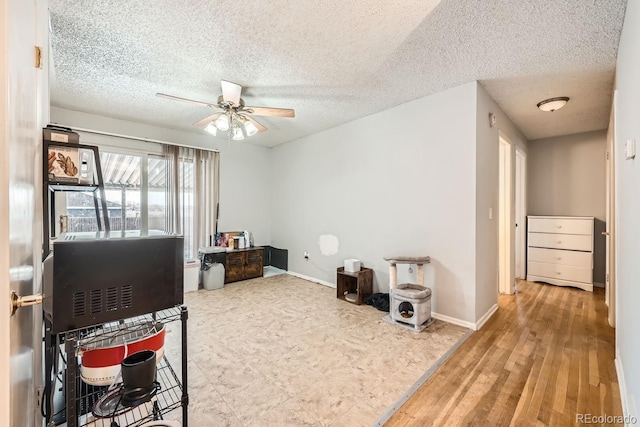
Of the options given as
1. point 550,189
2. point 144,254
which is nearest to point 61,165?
point 144,254

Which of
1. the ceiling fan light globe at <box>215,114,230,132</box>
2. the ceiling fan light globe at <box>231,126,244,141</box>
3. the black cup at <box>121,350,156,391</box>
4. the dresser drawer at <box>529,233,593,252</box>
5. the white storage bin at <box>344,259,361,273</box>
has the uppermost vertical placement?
the ceiling fan light globe at <box>215,114,230,132</box>

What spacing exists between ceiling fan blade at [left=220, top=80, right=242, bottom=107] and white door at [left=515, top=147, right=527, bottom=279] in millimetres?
4585

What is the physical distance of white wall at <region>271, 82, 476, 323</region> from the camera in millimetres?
2887

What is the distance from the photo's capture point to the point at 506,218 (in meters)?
3.93

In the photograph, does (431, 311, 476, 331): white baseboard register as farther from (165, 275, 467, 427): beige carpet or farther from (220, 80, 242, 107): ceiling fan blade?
(220, 80, 242, 107): ceiling fan blade

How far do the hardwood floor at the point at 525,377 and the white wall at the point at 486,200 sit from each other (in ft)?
1.13

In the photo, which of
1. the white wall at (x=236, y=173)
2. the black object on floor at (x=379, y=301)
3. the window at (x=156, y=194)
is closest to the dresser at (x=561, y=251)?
the black object on floor at (x=379, y=301)

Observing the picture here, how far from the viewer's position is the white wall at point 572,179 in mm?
4383

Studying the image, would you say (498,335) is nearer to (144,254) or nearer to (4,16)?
(144,254)

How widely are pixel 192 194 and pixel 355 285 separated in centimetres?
294

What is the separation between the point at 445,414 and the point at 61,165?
97.8 inches

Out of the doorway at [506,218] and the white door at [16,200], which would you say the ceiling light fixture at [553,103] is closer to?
the doorway at [506,218]

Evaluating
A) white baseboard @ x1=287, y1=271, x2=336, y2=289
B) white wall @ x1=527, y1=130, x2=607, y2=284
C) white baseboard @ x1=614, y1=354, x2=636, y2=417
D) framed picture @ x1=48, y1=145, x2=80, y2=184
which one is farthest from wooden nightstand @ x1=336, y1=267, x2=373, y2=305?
white wall @ x1=527, y1=130, x2=607, y2=284

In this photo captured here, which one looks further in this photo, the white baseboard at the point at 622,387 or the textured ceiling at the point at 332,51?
the textured ceiling at the point at 332,51
